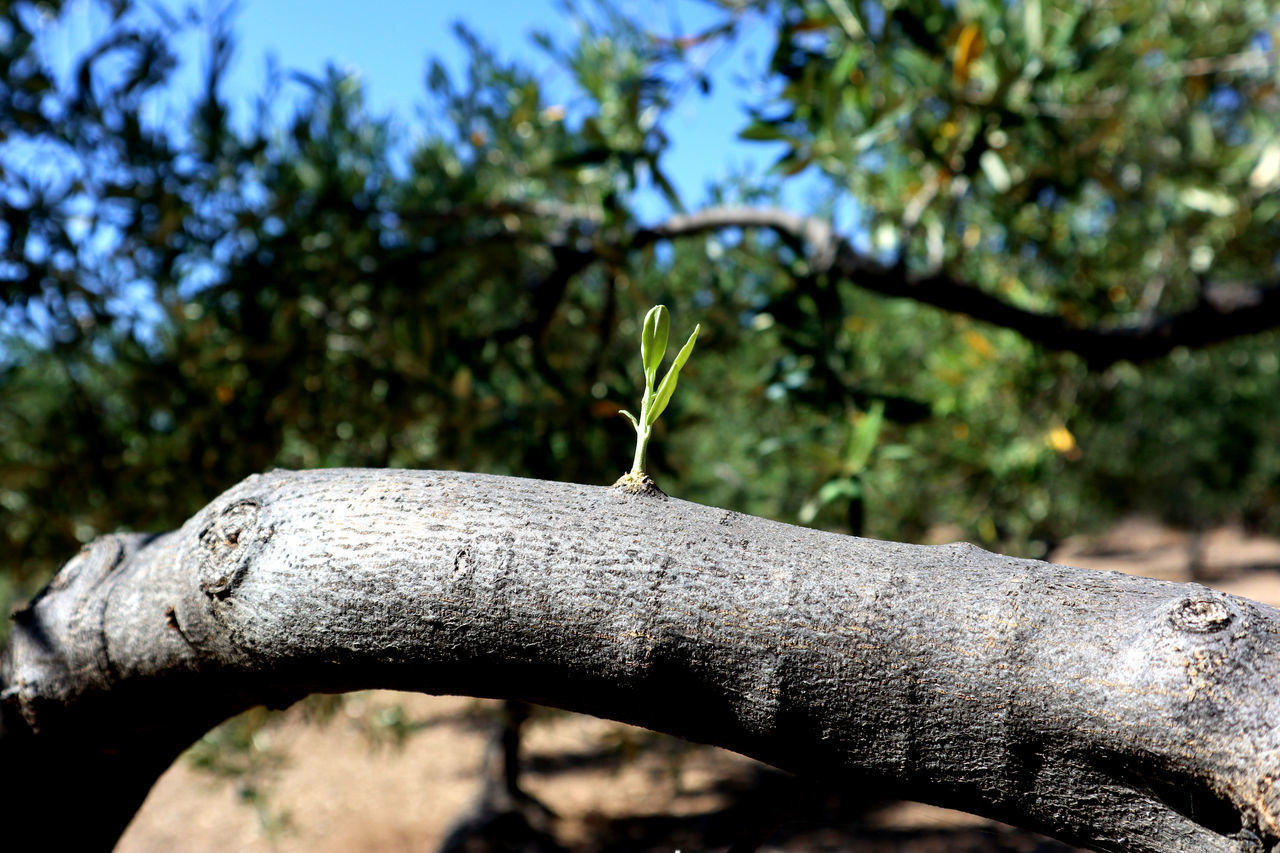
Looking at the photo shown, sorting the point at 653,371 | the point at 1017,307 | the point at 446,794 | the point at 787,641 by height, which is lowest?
the point at 446,794

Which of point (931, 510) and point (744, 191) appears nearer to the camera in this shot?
point (744, 191)

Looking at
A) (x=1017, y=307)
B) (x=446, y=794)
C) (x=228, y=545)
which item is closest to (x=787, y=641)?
(x=228, y=545)

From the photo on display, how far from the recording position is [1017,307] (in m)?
2.81

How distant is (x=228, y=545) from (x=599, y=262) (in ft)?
7.89

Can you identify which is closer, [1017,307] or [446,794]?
[1017,307]

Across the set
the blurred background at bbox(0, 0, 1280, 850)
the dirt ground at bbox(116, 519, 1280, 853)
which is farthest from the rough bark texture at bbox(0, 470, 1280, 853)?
the dirt ground at bbox(116, 519, 1280, 853)

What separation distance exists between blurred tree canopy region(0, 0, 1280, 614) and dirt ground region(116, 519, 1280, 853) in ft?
4.81

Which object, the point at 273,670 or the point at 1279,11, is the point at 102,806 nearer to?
the point at 273,670

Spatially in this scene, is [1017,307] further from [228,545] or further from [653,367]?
[228,545]

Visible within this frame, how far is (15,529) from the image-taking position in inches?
128

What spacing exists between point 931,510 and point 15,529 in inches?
186

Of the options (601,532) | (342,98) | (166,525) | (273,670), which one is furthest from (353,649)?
(342,98)

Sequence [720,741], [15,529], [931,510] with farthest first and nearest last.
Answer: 1. [931,510]
2. [15,529]
3. [720,741]

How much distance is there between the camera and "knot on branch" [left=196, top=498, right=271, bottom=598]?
941 mm
